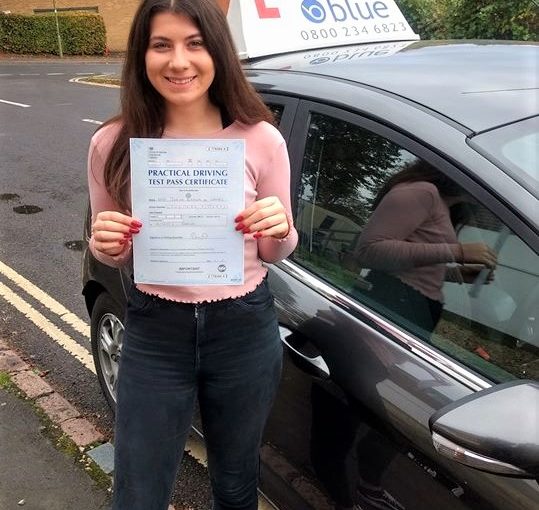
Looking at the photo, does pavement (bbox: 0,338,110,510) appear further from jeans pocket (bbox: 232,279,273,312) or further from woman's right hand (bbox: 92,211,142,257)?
woman's right hand (bbox: 92,211,142,257)

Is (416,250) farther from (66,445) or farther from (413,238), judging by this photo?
(66,445)

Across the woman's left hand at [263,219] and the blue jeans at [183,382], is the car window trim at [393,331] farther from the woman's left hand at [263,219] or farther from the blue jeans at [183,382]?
the woman's left hand at [263,219]

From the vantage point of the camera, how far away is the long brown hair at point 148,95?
59.3 inches

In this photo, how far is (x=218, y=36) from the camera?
4.93 ft

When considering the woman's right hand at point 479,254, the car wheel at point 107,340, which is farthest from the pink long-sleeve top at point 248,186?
the car wheel at point 107,340

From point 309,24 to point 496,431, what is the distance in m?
2.04

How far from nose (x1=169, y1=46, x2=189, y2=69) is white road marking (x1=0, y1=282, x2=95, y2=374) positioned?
8.15 feet

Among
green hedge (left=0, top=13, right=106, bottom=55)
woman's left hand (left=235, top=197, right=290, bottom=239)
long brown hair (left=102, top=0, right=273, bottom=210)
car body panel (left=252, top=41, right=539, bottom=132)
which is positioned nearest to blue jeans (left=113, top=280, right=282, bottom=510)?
woman's left hand (left=235, top=197, right=290, bottom=239)

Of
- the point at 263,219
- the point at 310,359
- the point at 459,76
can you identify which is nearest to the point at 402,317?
the point at 310,359

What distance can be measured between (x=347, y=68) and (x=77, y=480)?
1.97 meters

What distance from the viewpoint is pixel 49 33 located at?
1153 inches

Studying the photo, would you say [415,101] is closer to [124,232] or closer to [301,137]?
[301,137]

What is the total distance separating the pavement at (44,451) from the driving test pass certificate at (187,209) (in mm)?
1486

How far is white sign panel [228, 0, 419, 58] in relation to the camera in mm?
2533
